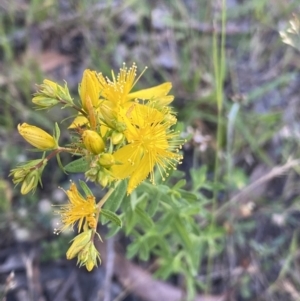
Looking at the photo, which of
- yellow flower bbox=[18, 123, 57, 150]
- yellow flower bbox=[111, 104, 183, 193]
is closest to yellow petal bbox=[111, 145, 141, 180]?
yellow flower bbox=[111, 104, 183, 193]

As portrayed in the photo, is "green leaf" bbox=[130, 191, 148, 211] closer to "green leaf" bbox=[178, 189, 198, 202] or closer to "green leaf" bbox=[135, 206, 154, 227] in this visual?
"green leaf" bbox=[135, 206, 154, 227]

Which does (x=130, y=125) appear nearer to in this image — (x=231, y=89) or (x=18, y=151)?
(x=18, y=151)

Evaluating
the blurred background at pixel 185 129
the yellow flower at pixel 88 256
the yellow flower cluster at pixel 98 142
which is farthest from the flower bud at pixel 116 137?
the blurred background at pixel 185 129

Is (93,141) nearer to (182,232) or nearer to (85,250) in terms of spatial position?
(85,250)

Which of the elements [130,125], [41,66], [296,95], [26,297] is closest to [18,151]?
[41,66]

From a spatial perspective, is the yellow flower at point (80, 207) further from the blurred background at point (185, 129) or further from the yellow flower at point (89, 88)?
the blurred background at point (185, 129)

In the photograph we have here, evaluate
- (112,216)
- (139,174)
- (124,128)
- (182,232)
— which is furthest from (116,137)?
(182,232)
